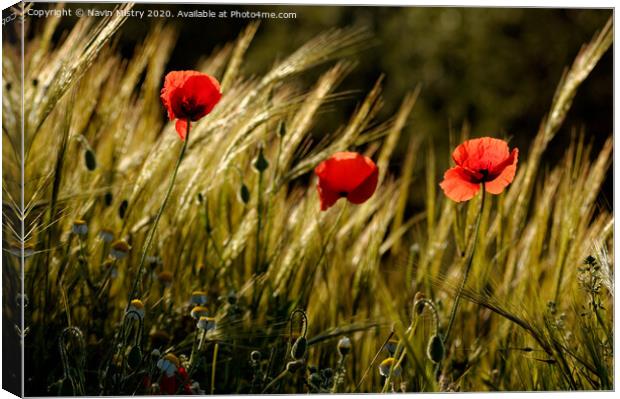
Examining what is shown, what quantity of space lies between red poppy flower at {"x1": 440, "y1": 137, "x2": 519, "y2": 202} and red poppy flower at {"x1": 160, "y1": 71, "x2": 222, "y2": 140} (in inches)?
19.3

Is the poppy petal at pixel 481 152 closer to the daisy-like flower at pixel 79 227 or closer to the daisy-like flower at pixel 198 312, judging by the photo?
the daisy-like flower at pixel 198 312

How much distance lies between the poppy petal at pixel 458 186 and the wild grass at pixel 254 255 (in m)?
0.04

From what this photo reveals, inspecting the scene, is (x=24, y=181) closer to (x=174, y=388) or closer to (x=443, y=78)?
(x=174, y=388)

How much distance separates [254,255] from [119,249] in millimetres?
307

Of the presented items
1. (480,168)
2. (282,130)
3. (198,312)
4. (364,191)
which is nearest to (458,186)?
(480,168)

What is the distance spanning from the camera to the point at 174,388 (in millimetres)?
2074

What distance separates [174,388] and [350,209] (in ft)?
1.93

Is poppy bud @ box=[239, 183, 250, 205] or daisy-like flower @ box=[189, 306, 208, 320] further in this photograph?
poppy bud @ box=[239, 183, 250, 205]

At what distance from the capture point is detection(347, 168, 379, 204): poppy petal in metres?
2.18

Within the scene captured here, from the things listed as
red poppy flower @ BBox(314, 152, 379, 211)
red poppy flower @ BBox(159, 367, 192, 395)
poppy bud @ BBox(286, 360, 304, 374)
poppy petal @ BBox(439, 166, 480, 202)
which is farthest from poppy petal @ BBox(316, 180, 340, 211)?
red poppy flower @ BBox(159, 367, 192, 395)

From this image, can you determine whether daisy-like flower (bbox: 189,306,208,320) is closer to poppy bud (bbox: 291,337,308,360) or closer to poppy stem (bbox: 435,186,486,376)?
poppy bud (bbox: 291,337,308,360)

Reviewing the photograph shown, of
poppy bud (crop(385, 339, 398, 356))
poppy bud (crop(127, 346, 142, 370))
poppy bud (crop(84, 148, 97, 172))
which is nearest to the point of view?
poppy bud (crop(127, 346, 142, 370))

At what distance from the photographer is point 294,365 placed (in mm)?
2006

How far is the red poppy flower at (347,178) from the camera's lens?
85.5 inches
